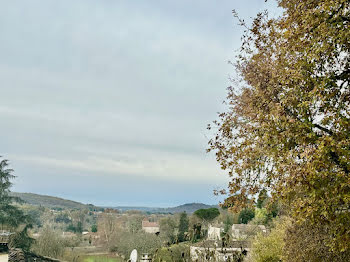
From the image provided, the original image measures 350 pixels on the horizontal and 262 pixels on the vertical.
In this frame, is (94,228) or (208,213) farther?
(208,213)

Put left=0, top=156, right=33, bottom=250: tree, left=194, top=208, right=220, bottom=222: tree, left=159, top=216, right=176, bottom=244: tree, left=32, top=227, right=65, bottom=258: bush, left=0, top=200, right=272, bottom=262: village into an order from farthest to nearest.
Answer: left=194, top=208, right=220, bottom=222: tree < left=159, top=216, right=176, bottom=244: tree < left=0, top=156, right=33, bottom=250: tree < left=0, top=200, right=272, bottom=262: village < left=32, top=227, right=65, bottom=258: bush

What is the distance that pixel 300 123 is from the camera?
6285 millimetres

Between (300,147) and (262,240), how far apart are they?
11.7m

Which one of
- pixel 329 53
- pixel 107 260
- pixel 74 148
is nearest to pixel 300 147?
pixel 329 53

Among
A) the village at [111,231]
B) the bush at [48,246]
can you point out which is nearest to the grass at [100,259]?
the village at [111,231]

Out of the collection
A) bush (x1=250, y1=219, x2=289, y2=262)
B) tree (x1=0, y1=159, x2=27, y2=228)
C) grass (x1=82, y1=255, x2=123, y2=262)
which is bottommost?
grass (x1=82, y1=255, x2=123, y2=262)

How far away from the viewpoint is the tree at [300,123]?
5.78m

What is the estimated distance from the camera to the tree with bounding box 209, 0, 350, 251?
5.78 metres

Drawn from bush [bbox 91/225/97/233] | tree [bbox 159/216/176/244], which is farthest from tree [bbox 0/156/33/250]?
tree [bbox 159/216/176/244]

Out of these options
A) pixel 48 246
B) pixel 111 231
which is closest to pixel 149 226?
pixel 111 231

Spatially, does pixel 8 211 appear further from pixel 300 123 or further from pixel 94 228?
pixel 300 123

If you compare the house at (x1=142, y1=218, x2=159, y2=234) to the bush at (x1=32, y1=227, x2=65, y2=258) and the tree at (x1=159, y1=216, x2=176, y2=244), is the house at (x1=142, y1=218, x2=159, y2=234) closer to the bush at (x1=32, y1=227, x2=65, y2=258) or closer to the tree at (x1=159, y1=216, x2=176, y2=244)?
the tree at (x1=159, y1=216, x2=176, y2=244)

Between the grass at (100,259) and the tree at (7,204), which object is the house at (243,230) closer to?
the grass at (100,259)

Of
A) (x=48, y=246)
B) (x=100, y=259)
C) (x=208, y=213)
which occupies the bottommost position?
(x=100, y=259)
